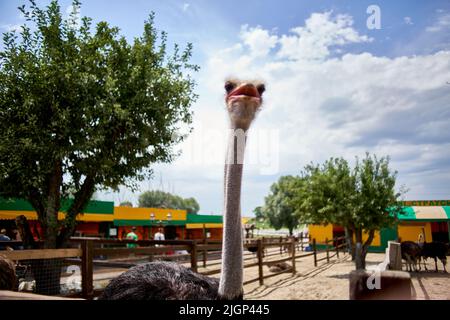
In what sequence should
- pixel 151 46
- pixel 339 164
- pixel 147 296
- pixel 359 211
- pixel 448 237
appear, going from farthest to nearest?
pixel 448 237 → pixel 339 164 → pixel 359 211 → pixel 151 46 → pixel 147 296

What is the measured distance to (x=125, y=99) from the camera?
6840mm

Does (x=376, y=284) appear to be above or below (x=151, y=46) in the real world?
below

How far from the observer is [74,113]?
6.39 meters

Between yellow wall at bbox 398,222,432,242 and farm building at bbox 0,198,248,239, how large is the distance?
→ 12.0 meters

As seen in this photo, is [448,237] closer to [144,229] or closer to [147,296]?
[144,229]

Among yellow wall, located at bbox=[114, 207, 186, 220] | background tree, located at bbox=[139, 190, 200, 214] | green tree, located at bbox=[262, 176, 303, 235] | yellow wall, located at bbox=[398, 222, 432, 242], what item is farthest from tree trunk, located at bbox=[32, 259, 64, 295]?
background tree, located at bbox=[139, 190, 200, 214]

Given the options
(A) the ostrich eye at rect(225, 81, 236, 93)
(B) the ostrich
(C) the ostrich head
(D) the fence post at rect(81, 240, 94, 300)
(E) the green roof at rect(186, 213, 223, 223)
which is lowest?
(E) the green roof at rect(186, 213, 223, 223)

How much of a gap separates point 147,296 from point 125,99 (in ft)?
16.7

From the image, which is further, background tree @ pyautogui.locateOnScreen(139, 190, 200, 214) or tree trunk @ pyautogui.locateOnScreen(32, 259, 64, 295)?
background tree @ pyautogui.locateOnScreen(139, 190, 200, 214)

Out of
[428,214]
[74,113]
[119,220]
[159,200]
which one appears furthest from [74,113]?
[159,200]

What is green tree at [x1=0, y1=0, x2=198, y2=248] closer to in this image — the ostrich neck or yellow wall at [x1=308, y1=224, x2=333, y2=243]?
the ostrich neck

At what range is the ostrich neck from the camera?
1909mm

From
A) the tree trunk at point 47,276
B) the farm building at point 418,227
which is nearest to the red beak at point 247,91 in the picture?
the tree trunk at point 47,276
